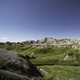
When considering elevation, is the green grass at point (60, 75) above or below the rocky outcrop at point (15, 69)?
below

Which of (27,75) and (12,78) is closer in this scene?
(12,78)

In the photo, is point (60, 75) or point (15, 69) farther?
point (60, 75)

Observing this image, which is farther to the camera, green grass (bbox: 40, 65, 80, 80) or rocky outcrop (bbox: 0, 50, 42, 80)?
green grass (bbox: 40, 65, 80, 80)

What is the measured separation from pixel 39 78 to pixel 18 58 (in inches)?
155

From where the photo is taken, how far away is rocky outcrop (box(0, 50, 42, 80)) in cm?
2241

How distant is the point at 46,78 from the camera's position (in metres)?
28.1

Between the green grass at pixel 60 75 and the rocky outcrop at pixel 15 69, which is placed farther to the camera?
the green grass at pixel 60 75

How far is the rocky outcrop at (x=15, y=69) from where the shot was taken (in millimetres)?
22406

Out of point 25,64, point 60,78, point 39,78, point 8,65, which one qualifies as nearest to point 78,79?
point 60,78

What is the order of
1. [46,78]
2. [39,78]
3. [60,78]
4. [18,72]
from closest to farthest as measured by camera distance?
1. [18,72]
2. [39,78]
3. [46,78]
4. [60,78]

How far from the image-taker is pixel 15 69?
2380 cm

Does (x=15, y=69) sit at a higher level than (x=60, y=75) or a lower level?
higher

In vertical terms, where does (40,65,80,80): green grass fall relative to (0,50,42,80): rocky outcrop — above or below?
below

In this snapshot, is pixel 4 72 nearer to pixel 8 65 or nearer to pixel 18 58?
pixel 8 65
